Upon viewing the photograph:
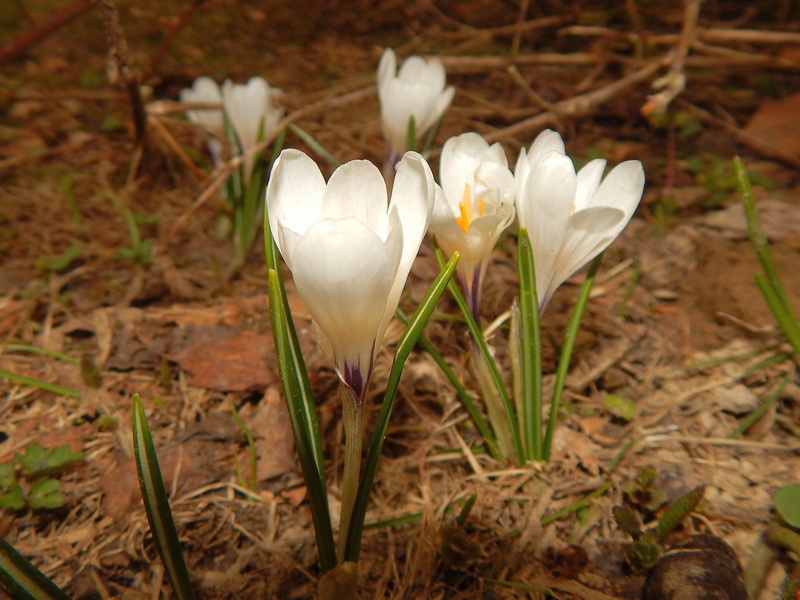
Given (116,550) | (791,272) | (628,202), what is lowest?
(116,550)

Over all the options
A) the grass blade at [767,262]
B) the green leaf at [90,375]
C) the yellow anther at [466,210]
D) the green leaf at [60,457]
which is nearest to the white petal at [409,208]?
the yellow anther at [466,210]


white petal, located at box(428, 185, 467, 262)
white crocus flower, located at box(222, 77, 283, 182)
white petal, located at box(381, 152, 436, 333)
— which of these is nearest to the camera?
white petal, located at box(381, 152, 436, 333)

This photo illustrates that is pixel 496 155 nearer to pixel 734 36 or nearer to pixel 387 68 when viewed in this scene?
pixel 387 68

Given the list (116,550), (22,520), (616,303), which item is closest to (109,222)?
(22,520)

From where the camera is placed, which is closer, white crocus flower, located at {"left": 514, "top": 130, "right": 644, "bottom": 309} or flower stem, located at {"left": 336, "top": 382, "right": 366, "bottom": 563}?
flower stem, located at {"left": 336, "top": 382, "right": 366, "bottom": 563}

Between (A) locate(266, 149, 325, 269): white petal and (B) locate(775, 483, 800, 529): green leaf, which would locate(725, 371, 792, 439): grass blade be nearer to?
(B) locate(775, 483, 800, 529): green leaf

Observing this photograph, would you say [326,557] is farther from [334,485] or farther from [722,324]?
[722,324]

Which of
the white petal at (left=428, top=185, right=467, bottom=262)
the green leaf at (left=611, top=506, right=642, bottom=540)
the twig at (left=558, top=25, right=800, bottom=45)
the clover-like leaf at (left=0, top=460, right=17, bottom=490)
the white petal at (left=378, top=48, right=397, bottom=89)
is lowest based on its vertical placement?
the clover-like leaf at (left=0, top=460, right=17, bottom=490)

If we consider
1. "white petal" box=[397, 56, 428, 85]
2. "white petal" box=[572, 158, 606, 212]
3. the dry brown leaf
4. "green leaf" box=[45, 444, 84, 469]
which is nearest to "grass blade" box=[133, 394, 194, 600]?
"green leaf" box=[45, 444, 84, 469]
